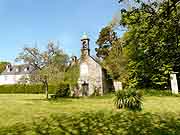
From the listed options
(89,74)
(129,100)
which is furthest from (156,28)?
(89,74)

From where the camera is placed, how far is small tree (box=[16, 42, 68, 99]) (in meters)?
27.9

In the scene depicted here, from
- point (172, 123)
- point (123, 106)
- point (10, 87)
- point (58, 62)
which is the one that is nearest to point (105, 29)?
point (10, 87)

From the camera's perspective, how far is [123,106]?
17.8m

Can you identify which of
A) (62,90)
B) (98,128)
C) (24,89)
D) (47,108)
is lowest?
(98,128)

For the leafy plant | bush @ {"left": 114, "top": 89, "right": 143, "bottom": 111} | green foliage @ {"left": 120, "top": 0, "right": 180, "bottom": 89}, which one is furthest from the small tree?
green foliage @ {"left": 120, "top": 0, "right": 180, "bottom": 89}

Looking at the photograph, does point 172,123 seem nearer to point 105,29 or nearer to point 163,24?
point 163,24

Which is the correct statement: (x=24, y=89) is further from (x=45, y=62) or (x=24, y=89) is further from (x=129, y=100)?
(x=129, y=100)

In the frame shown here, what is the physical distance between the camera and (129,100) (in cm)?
1753

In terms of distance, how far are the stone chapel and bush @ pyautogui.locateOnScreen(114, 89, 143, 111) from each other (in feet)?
66.2

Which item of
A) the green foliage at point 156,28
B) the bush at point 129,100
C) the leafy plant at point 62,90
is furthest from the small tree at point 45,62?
the green foliage at point 156,28

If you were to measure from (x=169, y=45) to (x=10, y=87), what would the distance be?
50.7 meters

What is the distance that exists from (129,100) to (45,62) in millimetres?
14111

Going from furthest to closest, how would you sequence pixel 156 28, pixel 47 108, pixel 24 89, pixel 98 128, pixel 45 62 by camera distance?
1. pixel 24 89
2. pixel 45 62
3. pixel 47 108
4. pixel 98 128
5. pixel 156 28

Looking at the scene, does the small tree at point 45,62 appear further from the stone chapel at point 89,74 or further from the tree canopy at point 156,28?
the tree canopy at point 156,28
